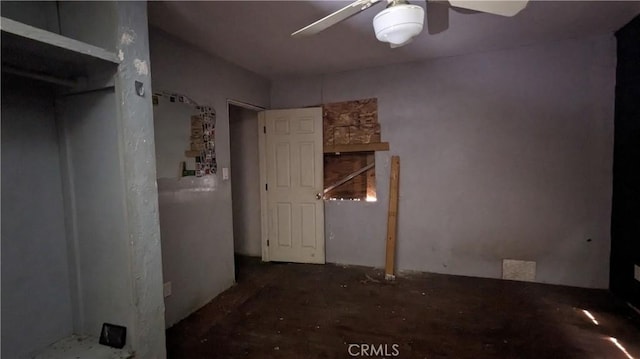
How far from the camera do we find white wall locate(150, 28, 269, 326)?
2.33 m

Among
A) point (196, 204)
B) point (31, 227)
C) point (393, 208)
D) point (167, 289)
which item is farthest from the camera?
point (393, 208)

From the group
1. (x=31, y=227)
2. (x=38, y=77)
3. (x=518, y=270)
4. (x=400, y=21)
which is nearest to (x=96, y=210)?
(x=31, y=227)

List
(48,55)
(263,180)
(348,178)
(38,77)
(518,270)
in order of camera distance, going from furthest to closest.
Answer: (263,180)
(348,178)
(518,270)
(38,77)
(48,55)

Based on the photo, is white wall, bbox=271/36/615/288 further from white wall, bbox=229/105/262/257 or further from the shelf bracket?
white wall, bbox=229/105/262/257

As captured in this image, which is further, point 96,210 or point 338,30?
point 338,30

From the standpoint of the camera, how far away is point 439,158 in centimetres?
326

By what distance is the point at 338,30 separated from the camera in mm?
2406

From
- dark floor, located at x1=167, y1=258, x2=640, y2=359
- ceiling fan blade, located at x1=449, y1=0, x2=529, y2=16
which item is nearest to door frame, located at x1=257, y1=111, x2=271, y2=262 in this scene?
dark floor, located at x1=167, y1=258, x2=640, y2=359

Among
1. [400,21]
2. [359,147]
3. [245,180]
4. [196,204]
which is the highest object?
[400,21]

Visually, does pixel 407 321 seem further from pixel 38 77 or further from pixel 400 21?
pixel 38 77

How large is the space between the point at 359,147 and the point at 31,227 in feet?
9.33

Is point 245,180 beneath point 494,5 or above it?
beneath

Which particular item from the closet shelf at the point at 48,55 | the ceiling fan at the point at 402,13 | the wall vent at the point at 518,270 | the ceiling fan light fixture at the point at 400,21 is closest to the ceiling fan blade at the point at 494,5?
the ceiling fan at the point at 402,13

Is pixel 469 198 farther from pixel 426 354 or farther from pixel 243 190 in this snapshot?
pixel 243 190
